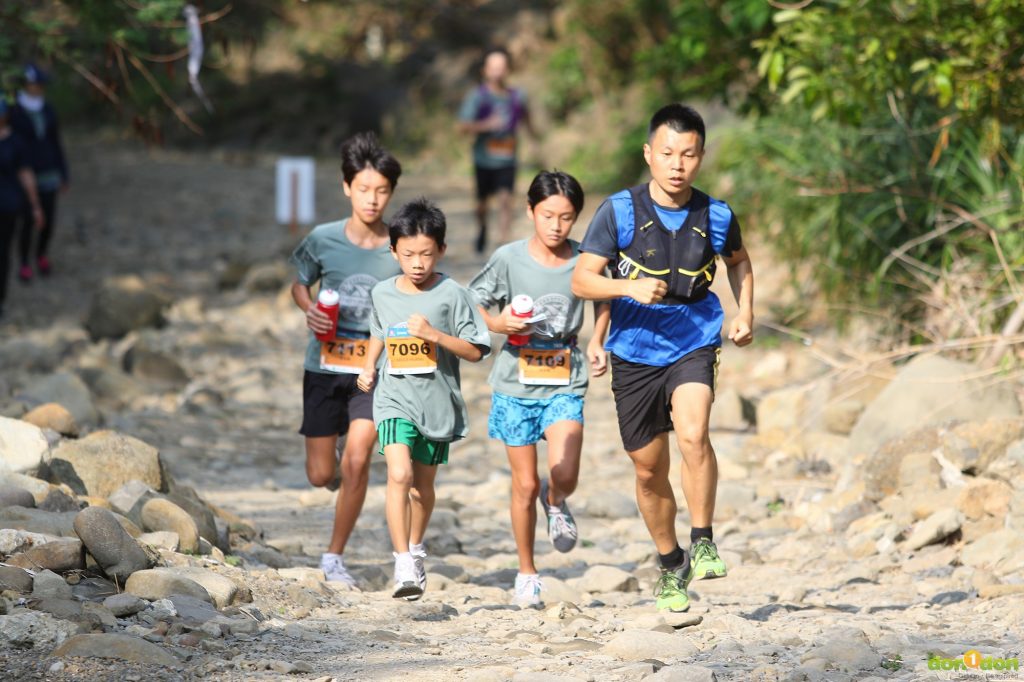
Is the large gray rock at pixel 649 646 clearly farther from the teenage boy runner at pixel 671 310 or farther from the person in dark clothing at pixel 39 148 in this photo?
the person in dark clothing at pixel 39 148

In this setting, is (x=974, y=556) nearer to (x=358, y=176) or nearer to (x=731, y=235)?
(x=731, y=235)

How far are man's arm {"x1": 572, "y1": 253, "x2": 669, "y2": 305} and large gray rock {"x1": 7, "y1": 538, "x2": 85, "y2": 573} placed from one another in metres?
2.14

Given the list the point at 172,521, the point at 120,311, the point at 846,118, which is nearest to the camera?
the point at 172,521

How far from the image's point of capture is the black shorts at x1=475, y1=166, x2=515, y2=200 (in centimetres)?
1403

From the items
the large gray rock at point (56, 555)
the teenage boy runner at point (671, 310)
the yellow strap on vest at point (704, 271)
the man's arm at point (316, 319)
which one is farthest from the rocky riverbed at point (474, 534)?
the yellow strap on vest at point (704, 271)

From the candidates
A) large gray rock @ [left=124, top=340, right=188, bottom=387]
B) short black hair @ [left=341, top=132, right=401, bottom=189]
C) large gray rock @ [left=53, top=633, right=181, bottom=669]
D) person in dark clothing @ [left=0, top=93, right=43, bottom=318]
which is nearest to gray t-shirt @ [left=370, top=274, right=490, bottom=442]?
short black hair @ [left=341, top=132, right=401, bottom=189]

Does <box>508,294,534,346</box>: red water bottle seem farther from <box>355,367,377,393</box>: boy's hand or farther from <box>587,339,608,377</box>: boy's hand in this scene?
<box>355,367,377,393</box>: boy's hand

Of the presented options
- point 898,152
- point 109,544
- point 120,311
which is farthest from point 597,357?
point 120,311

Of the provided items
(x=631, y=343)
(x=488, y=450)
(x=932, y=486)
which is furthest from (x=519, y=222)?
(x=631, y=343)

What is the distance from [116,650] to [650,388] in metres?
2.30

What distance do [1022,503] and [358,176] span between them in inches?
135

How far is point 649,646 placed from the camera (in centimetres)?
515

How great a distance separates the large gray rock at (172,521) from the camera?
6082 millimetres

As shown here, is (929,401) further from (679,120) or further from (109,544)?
(109,544)
